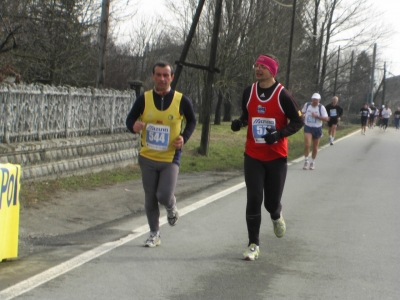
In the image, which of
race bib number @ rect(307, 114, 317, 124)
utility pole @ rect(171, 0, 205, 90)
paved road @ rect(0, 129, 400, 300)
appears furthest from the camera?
utility pole @ rect(171, 0, 205, 90)

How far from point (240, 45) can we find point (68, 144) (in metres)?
18.3

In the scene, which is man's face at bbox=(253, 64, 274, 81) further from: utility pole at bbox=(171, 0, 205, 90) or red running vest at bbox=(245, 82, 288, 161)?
utility pole at bbox=(171, 0, 205, 90)

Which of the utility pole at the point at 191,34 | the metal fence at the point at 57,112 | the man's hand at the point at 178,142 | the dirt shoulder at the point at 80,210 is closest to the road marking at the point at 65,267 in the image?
the dirt shoulder at the point at 80,210

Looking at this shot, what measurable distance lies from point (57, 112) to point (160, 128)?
585cm

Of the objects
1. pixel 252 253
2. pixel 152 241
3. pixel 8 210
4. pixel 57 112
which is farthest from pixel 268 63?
pixel 57 112

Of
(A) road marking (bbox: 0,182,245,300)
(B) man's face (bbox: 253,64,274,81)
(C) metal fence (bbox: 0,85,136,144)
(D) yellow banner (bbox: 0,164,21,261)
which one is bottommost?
(A) road marking (bbox: 0,182,245,300)

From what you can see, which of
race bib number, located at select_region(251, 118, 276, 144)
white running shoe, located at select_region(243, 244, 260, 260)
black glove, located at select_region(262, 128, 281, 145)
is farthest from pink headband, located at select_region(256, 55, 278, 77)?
white running shoe, located at select_region(243, 244, 260, 260)

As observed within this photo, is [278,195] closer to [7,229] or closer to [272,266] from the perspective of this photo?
[272,266]

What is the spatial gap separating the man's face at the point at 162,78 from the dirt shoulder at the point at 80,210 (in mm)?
2042

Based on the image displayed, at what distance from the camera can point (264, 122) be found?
667 cm

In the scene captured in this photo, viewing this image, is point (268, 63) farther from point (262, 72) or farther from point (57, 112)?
point (57, 112)

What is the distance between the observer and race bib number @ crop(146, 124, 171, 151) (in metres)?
6.89

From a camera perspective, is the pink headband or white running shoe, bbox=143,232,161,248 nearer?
the pink headband

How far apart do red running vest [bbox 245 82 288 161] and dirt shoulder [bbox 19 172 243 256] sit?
2.44 metres
